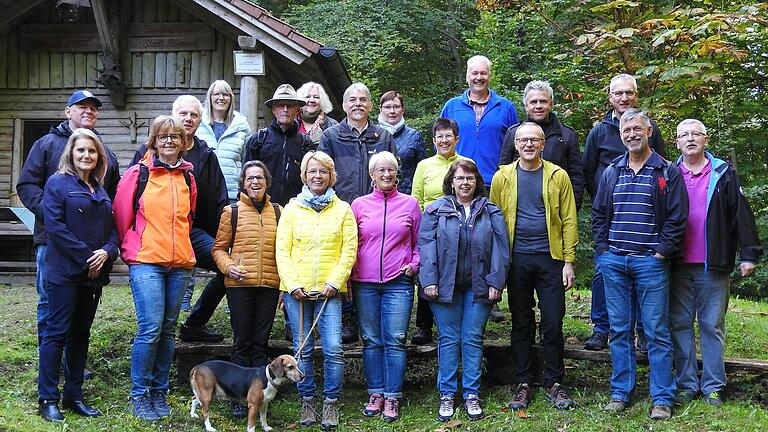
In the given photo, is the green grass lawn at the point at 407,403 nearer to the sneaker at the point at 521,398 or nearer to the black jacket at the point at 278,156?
the sneaker at the point at 521,398

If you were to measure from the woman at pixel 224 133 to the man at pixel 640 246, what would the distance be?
3263 mm

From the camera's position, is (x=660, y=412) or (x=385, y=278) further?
(x=385, y=278)

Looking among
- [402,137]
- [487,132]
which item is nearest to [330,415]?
[402,137]

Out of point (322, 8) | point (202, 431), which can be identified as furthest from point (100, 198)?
point (322, 8)

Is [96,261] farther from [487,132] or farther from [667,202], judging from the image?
[667,202]

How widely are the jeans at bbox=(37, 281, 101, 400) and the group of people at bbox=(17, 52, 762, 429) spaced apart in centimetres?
1

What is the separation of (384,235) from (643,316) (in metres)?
2.09

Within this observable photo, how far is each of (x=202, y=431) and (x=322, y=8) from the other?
1631cm

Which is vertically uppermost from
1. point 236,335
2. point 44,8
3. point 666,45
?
point 44,8

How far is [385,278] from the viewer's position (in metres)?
5.74

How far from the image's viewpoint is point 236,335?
229 inches

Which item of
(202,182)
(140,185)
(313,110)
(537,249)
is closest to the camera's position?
(140,185)

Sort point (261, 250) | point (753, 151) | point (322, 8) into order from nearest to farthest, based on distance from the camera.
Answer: point (261, 250), point (753, 151), point (322, 8)

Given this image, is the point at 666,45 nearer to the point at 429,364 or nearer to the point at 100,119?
the point at 429,364
